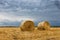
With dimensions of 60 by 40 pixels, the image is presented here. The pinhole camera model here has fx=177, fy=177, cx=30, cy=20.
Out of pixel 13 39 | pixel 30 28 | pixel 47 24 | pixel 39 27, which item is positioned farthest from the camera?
pixel 47 24

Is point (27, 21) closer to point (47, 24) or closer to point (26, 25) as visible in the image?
point (26, 25)

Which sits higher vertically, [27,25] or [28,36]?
[28,36]

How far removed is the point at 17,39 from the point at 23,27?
307cm

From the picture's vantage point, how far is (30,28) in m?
5.66

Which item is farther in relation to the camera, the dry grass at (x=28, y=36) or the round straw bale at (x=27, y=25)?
the round straw bale at (x=27, y=25)

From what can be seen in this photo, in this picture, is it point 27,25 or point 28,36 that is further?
point 27,25

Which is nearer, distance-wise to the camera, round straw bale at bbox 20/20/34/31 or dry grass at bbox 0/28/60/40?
dry grass at bbox 0/28/60/40

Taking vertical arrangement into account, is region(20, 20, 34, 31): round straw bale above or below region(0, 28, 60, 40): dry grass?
below

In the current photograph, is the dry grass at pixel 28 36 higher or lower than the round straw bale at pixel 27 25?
higher

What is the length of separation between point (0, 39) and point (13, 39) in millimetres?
250

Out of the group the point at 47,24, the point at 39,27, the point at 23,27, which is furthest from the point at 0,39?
the point at 47,24

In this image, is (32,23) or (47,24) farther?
(47,24)

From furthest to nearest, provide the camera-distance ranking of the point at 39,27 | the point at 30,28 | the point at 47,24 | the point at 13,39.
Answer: the point at 47,24 < the point at 39,27 < the point at 30,28 < the point at 13,39

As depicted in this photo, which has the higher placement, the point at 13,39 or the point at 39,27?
the point at 13,39
